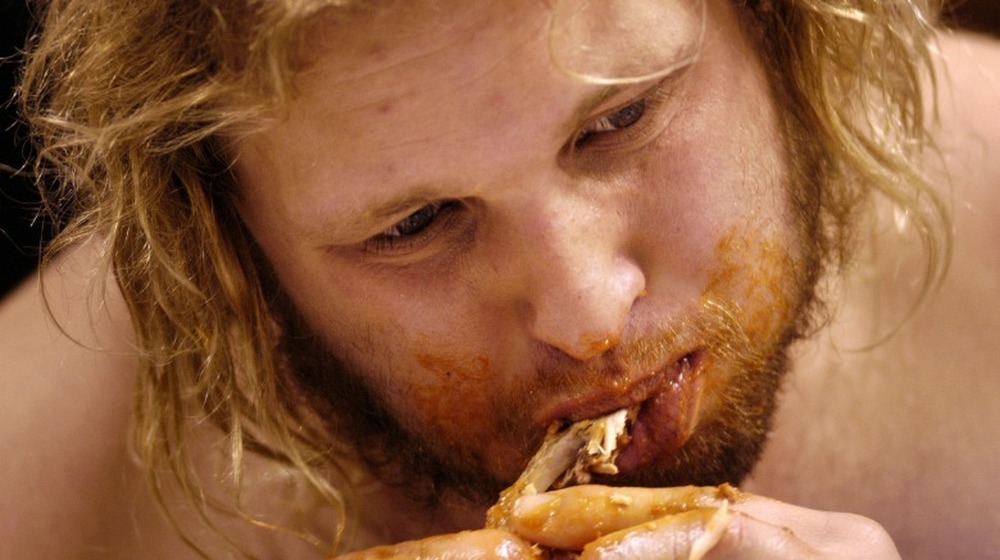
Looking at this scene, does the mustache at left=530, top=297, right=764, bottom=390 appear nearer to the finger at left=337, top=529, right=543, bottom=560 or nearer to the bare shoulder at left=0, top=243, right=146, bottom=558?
the finger at left=337, top=529, right=543, bottom=560

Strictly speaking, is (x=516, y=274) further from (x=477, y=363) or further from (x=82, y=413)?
(x=82, y=413)

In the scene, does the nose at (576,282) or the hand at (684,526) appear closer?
the hand at (684,526)

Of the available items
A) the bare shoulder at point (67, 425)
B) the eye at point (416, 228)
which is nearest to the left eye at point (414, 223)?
the eye at point (416, 228)

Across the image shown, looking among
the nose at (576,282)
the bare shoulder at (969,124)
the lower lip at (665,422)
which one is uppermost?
the nose at (576,282)

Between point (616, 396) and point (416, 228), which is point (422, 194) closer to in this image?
point (416, 228)

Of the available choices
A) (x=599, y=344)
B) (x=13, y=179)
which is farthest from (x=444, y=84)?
(x=13, y=179)

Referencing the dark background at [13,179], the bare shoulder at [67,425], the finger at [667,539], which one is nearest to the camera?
the finger at [667,539]

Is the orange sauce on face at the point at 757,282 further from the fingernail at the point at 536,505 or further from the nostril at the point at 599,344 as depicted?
the fingernail at the point at 536,505
